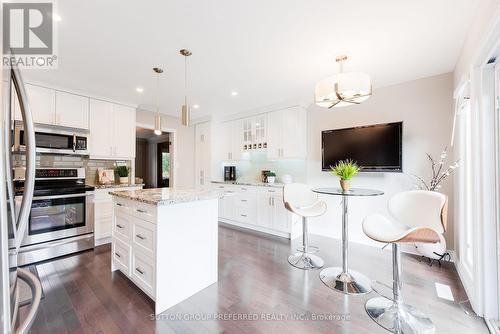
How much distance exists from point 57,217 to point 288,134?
3.71m

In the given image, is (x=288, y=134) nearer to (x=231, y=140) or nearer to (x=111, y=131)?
(x=231, y=140)

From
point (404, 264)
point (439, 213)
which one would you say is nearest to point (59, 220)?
point (439, 213)

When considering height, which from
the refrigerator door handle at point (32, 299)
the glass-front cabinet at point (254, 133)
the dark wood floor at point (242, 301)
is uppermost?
the glass-front cabinet at point (254, 133)

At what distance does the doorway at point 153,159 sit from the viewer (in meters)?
7.27

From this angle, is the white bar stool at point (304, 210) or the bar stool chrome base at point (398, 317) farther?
the white bar stool at point (304, 210)

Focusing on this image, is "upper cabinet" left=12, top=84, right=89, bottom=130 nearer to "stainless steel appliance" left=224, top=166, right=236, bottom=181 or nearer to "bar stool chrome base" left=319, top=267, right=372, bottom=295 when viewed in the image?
"stainless steel appliance" left=224, top=166, right=236, bottom=181

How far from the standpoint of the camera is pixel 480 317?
1.74m

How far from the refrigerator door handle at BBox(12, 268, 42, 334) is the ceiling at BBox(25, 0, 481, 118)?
6.10 ft

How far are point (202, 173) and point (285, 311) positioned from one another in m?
3.82

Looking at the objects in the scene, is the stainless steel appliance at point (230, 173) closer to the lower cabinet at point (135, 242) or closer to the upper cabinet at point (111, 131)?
the upper cabinet at point (111, 131)

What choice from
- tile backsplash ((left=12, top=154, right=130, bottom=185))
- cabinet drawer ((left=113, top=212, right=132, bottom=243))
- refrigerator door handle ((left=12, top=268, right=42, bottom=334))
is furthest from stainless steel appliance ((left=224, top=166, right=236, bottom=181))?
refrigerator door handle ((left=12, top=268, right=42, bottom=334))

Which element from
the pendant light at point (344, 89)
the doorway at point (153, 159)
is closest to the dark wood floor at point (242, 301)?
the pendant light at point (344, 89)

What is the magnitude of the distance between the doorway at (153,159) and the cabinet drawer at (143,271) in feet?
17.2

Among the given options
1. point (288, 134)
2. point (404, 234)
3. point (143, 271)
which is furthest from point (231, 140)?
point (404, 234)
